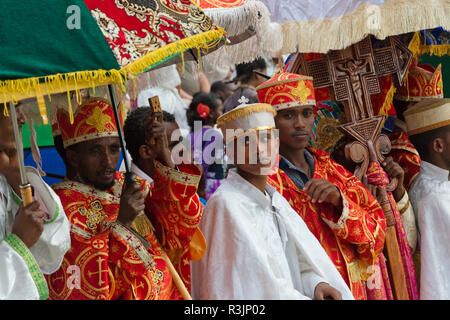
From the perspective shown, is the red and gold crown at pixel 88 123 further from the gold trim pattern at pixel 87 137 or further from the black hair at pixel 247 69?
the black hair at pixel 247 69

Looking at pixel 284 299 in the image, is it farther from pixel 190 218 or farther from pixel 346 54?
pixel 346 54

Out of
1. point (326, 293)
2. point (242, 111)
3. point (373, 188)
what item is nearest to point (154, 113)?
point (242, 111)

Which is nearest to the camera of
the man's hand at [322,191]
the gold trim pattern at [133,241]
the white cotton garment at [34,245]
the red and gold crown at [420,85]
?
the white cotton garment at [34,245]

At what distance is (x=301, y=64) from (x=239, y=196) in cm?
173

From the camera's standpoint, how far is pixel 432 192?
5395 mm

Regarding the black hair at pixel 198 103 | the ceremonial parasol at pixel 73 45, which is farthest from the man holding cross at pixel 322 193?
the black hair at pixel 198 103

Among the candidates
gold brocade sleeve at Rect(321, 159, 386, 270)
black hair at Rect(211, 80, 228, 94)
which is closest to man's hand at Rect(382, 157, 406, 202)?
gold brocade sleeve at Rect(321, 159, 386, 270)

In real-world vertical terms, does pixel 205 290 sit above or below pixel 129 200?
below

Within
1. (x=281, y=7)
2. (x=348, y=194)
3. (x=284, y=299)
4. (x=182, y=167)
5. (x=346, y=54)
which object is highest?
(x=281, y=7)

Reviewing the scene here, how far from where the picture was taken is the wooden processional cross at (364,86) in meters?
5.15

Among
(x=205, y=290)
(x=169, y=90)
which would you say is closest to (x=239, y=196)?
(x=205, y=290)

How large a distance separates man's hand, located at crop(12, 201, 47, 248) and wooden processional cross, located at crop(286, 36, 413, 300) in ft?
8.66

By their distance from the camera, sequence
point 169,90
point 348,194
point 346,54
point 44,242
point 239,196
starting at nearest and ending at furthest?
point 44,242, point 239,196, point 348,194, point 346,54, point 169,90

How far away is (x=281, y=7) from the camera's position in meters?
5.09
